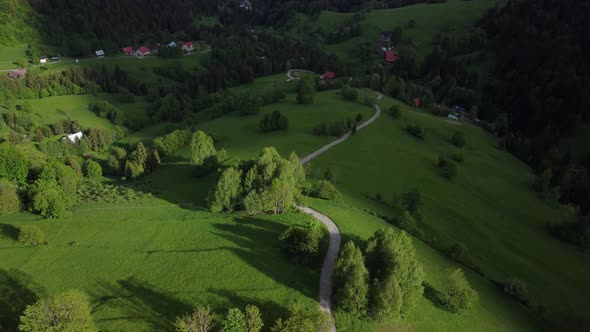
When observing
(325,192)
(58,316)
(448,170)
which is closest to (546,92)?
(448,170)

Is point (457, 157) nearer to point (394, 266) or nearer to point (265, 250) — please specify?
point (394, 266)

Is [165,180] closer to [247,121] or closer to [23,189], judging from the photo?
[23,189]

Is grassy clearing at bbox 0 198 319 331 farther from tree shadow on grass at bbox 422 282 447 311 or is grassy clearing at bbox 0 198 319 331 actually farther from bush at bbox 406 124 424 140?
bush at bbox 406 124 424 140

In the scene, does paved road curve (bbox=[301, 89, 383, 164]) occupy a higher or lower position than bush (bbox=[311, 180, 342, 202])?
lower

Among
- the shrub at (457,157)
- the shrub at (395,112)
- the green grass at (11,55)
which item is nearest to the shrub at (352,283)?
the shrub at (457,157)

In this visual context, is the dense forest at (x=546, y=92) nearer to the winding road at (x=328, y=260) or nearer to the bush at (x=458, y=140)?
the bush at (x=458, y=140)

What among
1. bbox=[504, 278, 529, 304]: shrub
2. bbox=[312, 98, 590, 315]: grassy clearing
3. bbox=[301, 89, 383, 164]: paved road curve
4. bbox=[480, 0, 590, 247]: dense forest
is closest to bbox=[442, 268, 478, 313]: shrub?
bbox=[504, 278, 529, 304]: shrub

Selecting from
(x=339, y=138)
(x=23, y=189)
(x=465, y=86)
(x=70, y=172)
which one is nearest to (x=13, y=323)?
(x=23, y=189)
